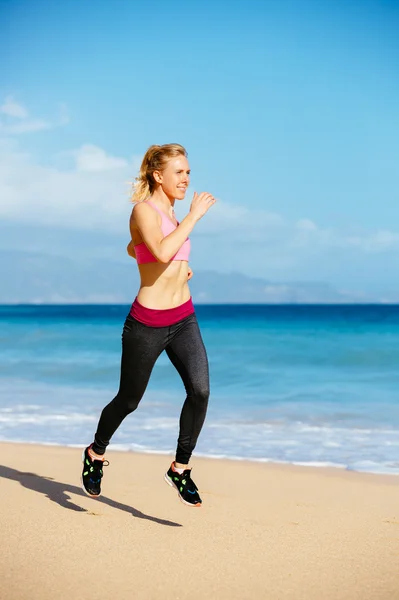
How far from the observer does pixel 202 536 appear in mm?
3789

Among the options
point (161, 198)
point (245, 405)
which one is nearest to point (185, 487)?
point (161, 198)

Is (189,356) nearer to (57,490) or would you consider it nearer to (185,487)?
(185,487)

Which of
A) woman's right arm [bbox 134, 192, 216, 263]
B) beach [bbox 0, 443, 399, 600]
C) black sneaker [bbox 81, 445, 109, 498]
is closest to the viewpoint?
beach [bbox 0, 443, 399, 600]

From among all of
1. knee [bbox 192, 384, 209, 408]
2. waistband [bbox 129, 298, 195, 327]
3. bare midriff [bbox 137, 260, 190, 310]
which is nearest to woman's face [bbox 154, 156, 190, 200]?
bare midriff [bbox 137, 260, 190, 310]

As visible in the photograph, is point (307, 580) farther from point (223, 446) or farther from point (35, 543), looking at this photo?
point (223, 446)

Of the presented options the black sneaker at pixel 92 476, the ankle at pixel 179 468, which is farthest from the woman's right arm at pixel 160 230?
the black sneaker at pixel 92 476

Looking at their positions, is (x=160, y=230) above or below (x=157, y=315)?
above

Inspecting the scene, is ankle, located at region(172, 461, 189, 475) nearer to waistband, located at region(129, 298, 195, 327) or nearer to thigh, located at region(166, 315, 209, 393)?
thigh, located at region(166, 315, 209, 393)

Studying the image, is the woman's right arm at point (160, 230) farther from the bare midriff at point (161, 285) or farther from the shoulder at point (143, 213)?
the bare midriff at point (161, 285)

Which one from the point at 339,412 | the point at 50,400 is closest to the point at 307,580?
the point at 339,412

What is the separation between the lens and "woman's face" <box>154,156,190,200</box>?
156 inches

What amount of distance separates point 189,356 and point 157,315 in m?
0.27

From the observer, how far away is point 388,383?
14.4 m

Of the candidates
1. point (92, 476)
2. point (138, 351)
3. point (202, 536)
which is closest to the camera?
point (202, 536)
